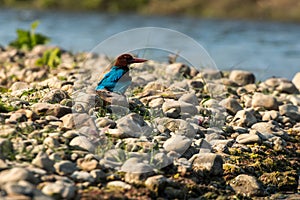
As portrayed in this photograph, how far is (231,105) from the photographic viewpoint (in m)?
6.32

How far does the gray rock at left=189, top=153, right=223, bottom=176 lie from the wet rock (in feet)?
4.59

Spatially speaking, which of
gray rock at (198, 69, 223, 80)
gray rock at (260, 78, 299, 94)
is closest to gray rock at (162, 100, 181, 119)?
gray rock at (198, 69, 223, 80)

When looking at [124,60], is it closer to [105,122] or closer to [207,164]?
[105,122]

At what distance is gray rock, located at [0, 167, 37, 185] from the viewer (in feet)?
12.5

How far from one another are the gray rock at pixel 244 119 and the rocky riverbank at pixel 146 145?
10 mm

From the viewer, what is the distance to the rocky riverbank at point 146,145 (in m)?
4.15

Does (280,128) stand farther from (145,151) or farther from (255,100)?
(145,151)

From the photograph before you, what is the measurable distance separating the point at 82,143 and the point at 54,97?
99cm

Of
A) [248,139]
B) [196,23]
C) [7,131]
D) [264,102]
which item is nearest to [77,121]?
[7,131]

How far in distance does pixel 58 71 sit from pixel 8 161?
4.54m

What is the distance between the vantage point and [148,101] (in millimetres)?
5941

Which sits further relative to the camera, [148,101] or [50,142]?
[148,101]

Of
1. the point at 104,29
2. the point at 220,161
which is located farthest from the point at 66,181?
the point at 104,29

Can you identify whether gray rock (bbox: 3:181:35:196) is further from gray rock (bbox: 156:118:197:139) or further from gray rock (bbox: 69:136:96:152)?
gray rock (bbox: 156:118:197:139)
